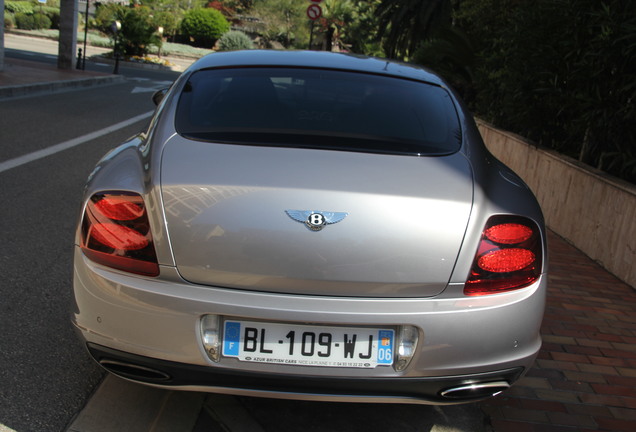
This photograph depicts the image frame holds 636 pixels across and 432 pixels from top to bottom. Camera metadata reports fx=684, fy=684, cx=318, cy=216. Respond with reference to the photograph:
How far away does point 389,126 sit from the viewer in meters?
2.83

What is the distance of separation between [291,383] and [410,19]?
87.7ft

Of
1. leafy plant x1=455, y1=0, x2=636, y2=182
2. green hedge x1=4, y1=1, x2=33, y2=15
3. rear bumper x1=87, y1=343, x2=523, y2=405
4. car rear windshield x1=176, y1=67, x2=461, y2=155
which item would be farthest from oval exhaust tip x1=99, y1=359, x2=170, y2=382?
green hedge x1=4, y1=1, x2=33, y2=15

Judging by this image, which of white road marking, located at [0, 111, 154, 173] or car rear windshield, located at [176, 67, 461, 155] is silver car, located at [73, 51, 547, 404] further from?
white road marking, located at [0, 111, 154, 173]

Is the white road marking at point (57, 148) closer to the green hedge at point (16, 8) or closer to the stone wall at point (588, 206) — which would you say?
the stone wall at point (588, 206)

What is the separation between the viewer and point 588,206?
6047 mm

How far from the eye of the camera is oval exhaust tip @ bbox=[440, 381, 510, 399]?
2377 millimetres

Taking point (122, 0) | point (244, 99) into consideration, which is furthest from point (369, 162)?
point (122, 0)

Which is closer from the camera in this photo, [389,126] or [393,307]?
[393,307]

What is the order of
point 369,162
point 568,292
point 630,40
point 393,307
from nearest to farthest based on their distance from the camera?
point 393,307
point 369,162
point 568,292
point 630,40

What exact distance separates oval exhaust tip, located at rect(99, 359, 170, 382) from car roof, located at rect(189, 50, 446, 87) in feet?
4.95

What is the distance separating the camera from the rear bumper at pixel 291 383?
2258 millimetres

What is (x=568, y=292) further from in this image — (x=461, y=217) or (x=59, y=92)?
(x=59, y=92)

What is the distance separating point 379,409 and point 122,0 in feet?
98.1

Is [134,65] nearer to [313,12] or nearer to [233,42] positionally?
[233,42]
